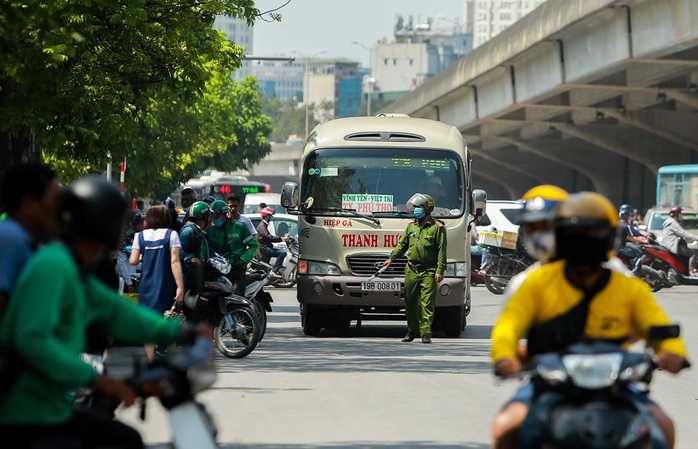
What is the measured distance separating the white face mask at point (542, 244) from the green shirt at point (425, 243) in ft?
37.9

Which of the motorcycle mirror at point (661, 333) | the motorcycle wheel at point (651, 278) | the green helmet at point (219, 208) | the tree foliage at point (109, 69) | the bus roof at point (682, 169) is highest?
the tree foliage at point (109, 69)

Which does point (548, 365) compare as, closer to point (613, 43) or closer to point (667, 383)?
point (667, 383)

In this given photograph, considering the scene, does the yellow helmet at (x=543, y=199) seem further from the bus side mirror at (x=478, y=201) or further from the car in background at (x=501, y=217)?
the car in background at (x=501, y=217)

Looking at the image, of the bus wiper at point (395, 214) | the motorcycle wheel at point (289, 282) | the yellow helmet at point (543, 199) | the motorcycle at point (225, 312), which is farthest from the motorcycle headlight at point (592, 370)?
the motorcycle wheel at point (289, 282)

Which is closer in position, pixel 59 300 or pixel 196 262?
pixel 59 300

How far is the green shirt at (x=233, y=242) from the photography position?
15781mm

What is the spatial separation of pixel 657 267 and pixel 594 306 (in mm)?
25389

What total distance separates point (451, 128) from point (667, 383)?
6.90 meters

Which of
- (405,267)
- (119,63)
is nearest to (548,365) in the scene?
(405,267)

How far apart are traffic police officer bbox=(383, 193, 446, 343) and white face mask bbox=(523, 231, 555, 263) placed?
1148cm

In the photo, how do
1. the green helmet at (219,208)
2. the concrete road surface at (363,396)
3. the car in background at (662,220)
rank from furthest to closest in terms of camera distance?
the car in background at (662,220) → the green helmet at (219,208) → the concrete road surface at (363,396)

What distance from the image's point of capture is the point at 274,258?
33.5m

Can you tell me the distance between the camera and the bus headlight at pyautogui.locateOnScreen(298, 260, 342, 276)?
18375 mm

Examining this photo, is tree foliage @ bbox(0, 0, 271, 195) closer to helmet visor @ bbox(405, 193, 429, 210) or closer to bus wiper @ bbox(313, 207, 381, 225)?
bus wiper @ bbox(313, 207, 381, 225)
